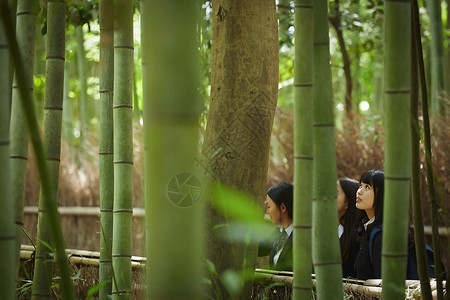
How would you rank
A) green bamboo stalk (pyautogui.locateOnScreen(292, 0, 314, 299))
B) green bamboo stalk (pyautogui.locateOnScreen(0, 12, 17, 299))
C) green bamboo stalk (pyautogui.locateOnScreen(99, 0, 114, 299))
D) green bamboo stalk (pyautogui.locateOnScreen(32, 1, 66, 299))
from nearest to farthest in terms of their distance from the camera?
green bamboo stalk (pyautogui.locateOnScreen(0, 12, 17, 299)) → green bamboo stalk (pyautogui.locateOnScreen(292, 0, 314, 299)) → green bamboo stalk (pyautogui.locateOnScreen(32, 1, 66, 299)) → green bamboo stalk (pyautogui.locateOnScreen(99, 0, 114, 299))

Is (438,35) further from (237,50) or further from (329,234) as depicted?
(329,234)

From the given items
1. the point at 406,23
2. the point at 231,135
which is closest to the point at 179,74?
the point at 406,23

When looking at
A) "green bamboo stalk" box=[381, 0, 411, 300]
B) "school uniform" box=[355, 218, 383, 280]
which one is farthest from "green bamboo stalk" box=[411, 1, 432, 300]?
"school uniform" box=[355, 218, 383, 280]

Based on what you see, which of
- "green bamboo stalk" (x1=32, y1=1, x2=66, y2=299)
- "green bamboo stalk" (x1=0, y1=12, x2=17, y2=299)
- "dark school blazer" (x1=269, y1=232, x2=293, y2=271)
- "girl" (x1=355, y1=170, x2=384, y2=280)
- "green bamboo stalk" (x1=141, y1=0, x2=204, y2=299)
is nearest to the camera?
"green bamboo stalk" (x1=141, y1=0, x2=204, y2=299)

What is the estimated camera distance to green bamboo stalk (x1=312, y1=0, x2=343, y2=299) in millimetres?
1397

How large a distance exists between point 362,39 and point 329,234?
5.39 m

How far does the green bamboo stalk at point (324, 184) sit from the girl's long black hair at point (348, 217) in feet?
4.17

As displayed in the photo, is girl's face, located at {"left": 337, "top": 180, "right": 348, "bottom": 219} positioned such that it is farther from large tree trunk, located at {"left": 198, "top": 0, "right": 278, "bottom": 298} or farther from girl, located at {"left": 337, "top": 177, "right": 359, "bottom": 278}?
large tree trunk, located at {"left": 198, "top": 0, "right": 278, "bottom": 298}

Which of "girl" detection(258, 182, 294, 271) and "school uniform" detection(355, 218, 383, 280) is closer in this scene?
"school uniform" detection(355, 218, 383, 280)

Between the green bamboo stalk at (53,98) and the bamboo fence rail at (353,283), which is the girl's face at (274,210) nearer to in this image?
the bamboo fence rail at (353,283)

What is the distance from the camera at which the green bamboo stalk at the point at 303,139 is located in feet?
4.38

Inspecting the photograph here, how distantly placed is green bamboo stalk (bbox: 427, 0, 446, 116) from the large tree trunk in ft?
7.61

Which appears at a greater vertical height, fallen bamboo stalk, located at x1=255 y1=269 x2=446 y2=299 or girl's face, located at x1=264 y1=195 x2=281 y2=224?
girl's face, located at x1=264 y1=195 x2=281 y2=224

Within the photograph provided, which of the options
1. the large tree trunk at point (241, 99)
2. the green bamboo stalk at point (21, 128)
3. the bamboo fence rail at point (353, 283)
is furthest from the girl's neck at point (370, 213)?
the green bamboo stalk at point (21, 128)
